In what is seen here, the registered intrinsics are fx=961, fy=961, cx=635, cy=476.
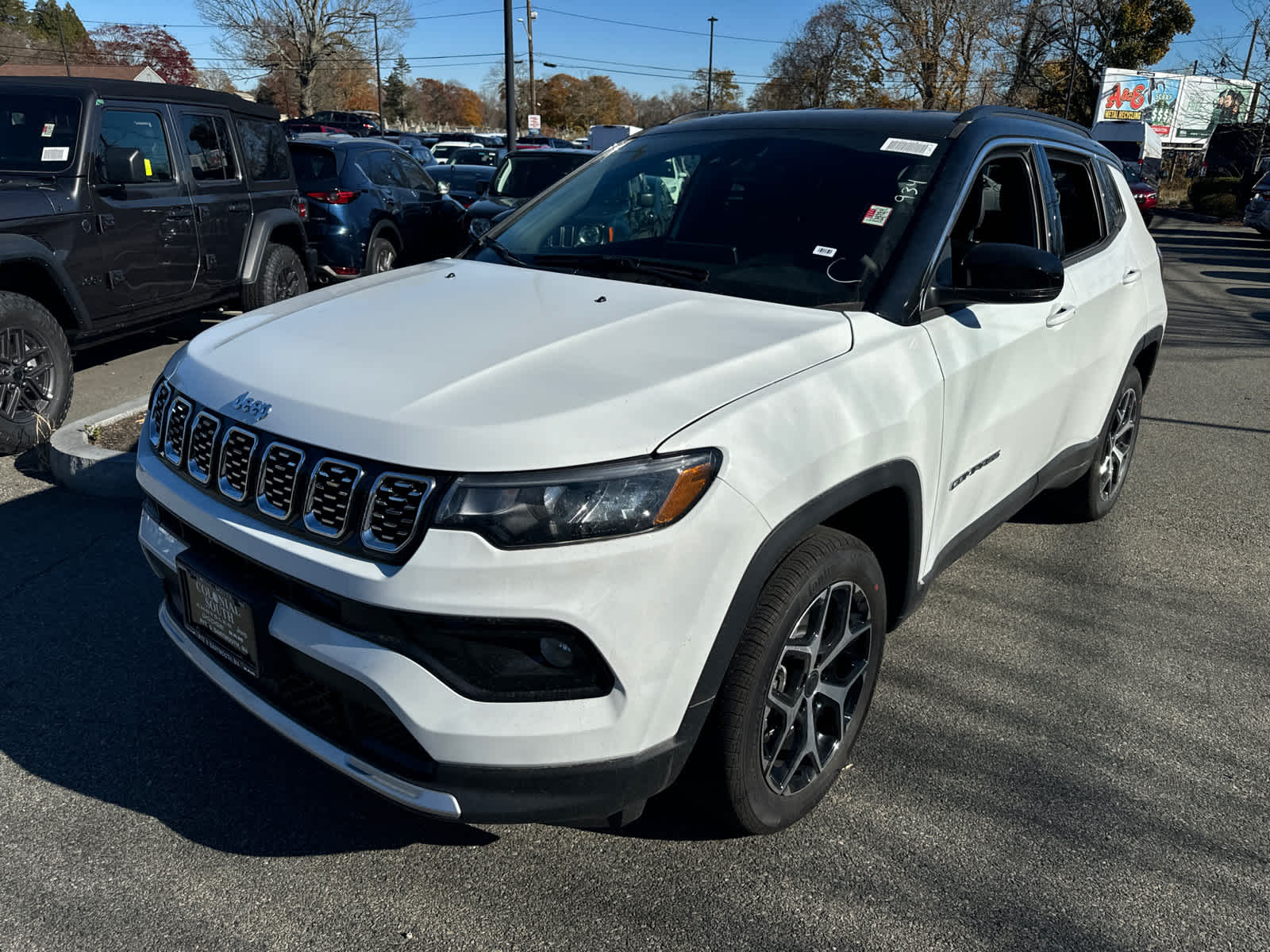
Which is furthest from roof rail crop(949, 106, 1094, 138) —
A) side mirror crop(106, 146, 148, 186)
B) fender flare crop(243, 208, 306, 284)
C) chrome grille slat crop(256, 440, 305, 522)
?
fender flare crop(243, 208, 306, 284)

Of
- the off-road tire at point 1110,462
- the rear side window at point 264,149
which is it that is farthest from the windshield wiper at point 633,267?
the rear side window at point 264,149

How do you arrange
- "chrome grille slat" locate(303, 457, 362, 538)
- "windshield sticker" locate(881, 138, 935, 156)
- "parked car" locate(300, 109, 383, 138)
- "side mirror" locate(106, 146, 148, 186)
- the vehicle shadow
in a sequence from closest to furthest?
"chrome grille slat" locate(303, 457, 362, 538), the vehicle shadow, "windshield sticker" locate(881, 138, 935, 156), "side mirror" locate(106, 146, 148, 186), "parked car" locate(300, 109, 383, 138)

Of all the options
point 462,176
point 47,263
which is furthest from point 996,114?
point 462,176

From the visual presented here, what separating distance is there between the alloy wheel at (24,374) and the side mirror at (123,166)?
122 cm

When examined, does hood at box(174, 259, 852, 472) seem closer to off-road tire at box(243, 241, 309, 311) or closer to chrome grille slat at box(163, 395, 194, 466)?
chrome grille slat at box(163, 395, 194, 466)

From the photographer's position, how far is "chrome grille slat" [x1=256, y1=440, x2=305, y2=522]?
2072mm

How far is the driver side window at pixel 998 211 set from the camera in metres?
3.10

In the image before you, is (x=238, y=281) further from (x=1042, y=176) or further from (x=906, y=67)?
(x=906, y=67)

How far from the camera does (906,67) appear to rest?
45094 millimetres

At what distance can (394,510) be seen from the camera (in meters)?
1.93

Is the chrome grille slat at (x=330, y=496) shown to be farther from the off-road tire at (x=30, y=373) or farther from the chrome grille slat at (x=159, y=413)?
the off-road tire at (x=30, y=373)

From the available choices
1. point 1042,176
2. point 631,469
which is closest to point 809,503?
point 631,469

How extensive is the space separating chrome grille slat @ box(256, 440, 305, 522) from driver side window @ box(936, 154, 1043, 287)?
2018 millimetres

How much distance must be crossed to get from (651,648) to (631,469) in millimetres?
361
